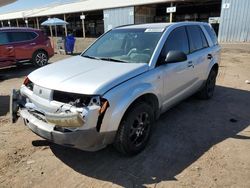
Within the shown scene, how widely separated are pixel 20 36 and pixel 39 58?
128 cm

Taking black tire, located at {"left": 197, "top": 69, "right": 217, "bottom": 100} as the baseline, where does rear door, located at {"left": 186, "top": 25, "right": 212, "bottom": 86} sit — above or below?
above

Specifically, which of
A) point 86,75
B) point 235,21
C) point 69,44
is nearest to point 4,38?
point 69,44

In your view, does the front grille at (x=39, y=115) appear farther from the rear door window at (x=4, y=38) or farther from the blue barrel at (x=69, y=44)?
the blue barrel at (x=69, y=44)

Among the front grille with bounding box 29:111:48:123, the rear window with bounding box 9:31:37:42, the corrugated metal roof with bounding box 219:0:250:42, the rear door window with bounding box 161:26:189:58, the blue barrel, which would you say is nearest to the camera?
the front grille with bounding box 29:111:48:123

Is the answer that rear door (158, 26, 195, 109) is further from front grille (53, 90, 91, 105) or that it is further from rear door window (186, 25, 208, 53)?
front grille (53, 90, 91, 105)

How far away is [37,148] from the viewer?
149 inches

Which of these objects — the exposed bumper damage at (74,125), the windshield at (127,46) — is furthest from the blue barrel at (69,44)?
the exposed bumper damage at (74,125)

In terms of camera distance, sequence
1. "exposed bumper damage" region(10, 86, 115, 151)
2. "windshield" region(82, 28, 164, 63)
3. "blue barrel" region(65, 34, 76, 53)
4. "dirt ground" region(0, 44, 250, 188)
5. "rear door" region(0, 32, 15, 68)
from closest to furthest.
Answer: "exposed bumper damage" region(10, 86, 115, 151), "dirt ground" region(0, 44, 250, 188), "windshield" region(82, 28, 164, 63), "rear door" region(0, 32, 15, 68), "blue barrel" region(65, 34, 76, 53)

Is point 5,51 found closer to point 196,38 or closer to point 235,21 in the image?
point 196,38

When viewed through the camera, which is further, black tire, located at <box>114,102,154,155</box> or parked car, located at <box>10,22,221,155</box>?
black tire, located at <box>114,102,154,155</box>

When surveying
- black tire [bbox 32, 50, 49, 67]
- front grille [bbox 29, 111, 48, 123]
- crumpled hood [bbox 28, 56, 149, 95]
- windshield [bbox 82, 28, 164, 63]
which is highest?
windshield [bbox 82, 28, 164, 63]

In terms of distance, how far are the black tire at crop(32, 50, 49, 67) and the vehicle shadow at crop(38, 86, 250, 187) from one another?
7917 millimetres

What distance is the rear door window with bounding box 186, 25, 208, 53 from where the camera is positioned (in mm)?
4807

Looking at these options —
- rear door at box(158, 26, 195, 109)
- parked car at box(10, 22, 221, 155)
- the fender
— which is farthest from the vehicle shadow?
the fender
